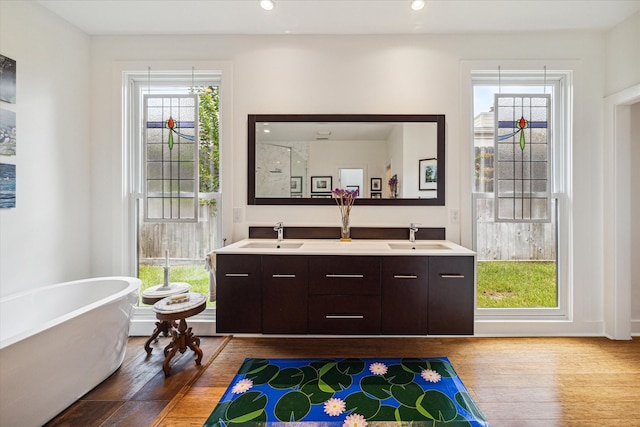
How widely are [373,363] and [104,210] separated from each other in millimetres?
2719

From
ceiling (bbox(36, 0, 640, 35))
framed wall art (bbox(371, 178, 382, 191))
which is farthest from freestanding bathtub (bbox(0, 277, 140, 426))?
ceiling (bbox(36, 0, 640, 35))

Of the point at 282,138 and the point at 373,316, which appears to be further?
the point at 282,138

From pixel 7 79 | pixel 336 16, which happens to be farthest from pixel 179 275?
pixel 336 16

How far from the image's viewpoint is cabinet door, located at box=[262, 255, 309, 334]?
2197 millimetres

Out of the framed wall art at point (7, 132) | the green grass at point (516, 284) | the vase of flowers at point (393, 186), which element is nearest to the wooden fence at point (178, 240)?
the framed wall art at point (7, 132)

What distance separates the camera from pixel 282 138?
110 inches

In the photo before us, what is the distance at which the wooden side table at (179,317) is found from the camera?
2150 millimetres

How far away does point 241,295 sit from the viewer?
2.21m

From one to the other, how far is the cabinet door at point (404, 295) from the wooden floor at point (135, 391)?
4.68ft

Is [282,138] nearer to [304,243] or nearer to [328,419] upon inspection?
[304,243]

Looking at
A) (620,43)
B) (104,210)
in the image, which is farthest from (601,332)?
(104,210)

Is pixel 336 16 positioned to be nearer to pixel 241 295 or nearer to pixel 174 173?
pixel 174 173

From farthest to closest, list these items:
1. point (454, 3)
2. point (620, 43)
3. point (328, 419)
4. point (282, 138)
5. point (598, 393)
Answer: point (282, 138) < point (620, 43) < point (454, 3) < point (598, 393) < point (328, 419)

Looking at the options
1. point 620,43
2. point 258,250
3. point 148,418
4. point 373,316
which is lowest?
point 148,418
